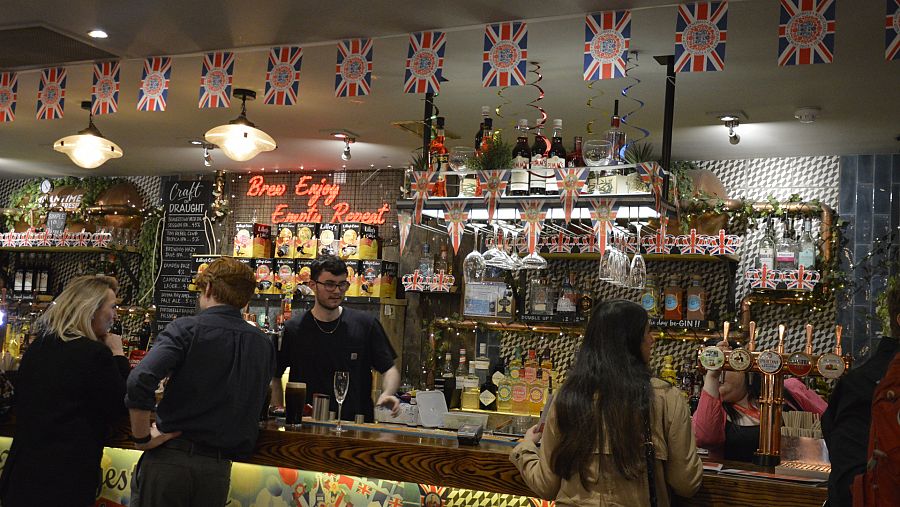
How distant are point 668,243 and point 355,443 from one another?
3968 millimetres

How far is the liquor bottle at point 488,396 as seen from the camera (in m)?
7.47

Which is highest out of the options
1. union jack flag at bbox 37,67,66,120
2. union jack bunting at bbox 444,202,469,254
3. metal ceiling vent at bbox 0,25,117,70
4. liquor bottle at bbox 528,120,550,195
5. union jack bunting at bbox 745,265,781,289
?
metal ceiling vent at bbox 0,25,117,70

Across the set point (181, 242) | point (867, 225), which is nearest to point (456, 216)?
point (867, 225)

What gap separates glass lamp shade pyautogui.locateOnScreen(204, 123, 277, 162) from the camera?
5.70 m

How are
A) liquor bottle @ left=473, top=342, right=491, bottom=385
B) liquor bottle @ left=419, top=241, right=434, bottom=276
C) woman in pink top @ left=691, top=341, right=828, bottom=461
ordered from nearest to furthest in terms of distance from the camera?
woman in pink top @ left=691, top=341, right=828, bottom=461 → liquor bottle @ left=473, top=342, right=491, bottom=385 → liquor bottle @ left=419, top=241, right=434, bottom=276

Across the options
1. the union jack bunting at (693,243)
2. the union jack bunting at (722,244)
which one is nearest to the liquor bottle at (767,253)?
the union jack bunting at (722,244)

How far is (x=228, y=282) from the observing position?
380 cm

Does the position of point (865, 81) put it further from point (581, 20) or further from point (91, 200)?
point (91, 200)

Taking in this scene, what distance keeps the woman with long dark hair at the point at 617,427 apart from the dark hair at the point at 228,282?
1577mm

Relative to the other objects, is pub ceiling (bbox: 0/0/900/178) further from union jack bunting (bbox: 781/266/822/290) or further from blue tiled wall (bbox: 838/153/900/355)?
union jack bunting (bbox: 781/266/822/290)

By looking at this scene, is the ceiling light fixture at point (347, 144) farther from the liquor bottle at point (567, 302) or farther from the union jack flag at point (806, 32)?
the union jack flag at point (806, 32)

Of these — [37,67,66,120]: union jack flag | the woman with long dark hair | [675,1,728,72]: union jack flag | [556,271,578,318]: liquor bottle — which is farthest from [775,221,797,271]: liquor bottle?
[37,67,66,120]: union jack flag

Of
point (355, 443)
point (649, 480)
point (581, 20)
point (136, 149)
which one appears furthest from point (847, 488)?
point (136, 149)

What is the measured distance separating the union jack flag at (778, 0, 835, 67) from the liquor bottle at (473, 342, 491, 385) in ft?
14.5
